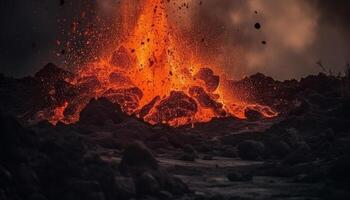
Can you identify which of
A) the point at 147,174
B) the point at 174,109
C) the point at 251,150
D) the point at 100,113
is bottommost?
the point at 147,174

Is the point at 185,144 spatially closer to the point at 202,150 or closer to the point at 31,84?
the point at 202,150

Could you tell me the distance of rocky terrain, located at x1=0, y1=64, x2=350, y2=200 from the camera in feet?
86.2

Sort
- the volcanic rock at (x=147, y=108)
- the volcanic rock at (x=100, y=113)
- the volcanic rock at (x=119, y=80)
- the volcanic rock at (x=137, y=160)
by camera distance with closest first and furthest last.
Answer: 1. the volcanic rock at (x=137, y=160)
2. the volcanic rock at (x=100, y=113)
3. the volcanic rock at (x=147, y=108)
4. the volcanic rock at (x=119, y=80)

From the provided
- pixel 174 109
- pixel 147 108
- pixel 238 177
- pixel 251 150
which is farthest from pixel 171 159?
pixel 147 108

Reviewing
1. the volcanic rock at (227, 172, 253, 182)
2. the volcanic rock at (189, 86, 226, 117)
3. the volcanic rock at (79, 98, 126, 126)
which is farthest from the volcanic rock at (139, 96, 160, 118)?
the volcanic rock at (227, 172, 253, 182)

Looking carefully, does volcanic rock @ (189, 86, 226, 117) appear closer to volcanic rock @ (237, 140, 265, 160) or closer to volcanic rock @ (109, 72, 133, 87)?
volcanic rock @ (109, 72, 133, 87)

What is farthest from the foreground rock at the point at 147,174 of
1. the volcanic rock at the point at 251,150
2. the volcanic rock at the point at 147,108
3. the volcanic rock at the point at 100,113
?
the volcanic rock at the point at 147,108

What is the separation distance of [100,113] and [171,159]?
58.8 ft

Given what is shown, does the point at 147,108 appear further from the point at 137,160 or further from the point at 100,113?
the point at 137,160

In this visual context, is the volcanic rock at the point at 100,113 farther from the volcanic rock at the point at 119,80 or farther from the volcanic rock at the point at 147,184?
the volcanic rock at the point at 147,184

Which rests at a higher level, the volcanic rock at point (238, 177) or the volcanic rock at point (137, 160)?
the volcanic rock at point (137, 160)

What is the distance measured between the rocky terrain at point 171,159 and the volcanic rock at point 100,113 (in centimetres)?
10

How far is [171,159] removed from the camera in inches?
1766

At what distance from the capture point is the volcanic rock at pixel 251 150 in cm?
4722
